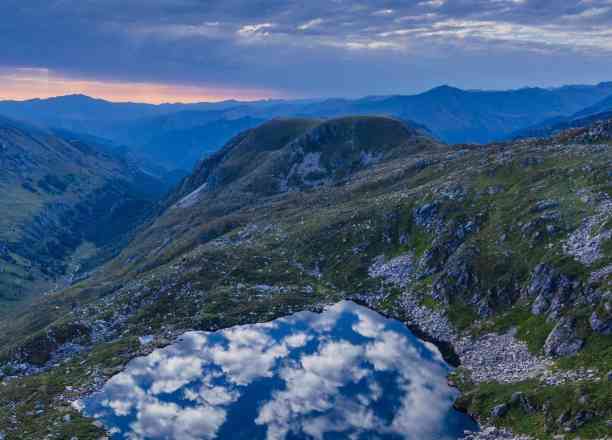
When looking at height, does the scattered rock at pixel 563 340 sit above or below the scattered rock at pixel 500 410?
above

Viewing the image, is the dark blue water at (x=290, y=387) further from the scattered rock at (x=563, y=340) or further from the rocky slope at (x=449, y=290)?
the scattered rock at (x=563, y=340)

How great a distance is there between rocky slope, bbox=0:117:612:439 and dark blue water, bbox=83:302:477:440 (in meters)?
4.19

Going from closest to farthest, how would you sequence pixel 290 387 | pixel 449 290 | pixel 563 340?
pixel 563 340 < pixel 290 387 < pixel 449 290

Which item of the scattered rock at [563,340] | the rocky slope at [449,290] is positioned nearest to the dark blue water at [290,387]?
the rocky slope at [449,290]

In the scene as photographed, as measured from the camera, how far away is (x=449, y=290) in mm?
90750

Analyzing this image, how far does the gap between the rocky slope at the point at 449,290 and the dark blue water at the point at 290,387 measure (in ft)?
13.7

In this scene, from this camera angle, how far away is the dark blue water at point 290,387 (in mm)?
63688

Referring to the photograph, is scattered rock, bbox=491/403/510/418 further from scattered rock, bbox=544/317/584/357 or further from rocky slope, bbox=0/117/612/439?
scattered rock, bbox=544/317/584/357

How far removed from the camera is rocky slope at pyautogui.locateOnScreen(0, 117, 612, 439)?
6256 centimetres

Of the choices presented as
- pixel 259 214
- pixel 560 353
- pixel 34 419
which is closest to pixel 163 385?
pixel 34 419

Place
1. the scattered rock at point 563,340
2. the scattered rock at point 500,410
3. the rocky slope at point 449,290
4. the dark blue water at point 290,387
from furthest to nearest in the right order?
the dark blue water at point 290,387
the scattered rock at point 563,340
the rocky slope at point 449,290
the scattered rock at point 500,410

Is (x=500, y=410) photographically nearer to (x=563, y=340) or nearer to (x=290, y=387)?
(x=563, y=340)

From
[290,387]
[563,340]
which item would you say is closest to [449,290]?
[563,340]

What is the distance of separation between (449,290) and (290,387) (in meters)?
35.7
